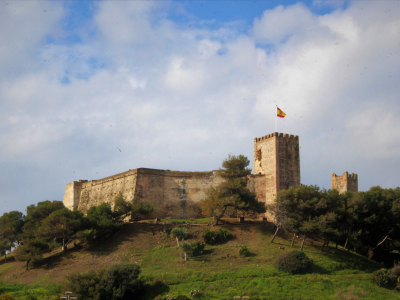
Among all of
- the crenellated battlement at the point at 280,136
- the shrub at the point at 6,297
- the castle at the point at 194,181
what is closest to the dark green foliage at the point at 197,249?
the castle at the point at 194,181

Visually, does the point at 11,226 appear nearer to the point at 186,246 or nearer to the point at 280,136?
the point at 186,246

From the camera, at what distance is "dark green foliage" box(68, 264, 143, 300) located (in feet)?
85.3

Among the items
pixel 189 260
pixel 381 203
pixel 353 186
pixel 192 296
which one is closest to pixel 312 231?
pixel 381 203

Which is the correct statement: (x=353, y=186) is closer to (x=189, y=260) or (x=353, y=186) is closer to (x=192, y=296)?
(x=189, y=260)

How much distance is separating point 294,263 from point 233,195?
948 centimetres

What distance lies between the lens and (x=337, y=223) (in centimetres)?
3294

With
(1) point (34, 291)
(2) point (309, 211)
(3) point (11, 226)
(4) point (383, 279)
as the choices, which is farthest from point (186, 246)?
(3) point (11, 226)

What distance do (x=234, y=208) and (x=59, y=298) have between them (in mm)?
15635

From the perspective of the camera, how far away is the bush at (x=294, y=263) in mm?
28906

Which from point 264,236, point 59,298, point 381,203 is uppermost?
point 381,203

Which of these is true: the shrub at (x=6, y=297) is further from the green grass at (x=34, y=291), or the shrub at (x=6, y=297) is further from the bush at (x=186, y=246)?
the bush at (x=186, y=246)

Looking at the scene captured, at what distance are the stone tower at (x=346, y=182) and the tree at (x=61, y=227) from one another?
94.9ft

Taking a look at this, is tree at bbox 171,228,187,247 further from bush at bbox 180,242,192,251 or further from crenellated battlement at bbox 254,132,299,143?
crenellated battlement at bbox 254,132,299,143

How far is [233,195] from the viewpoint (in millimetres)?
37156
